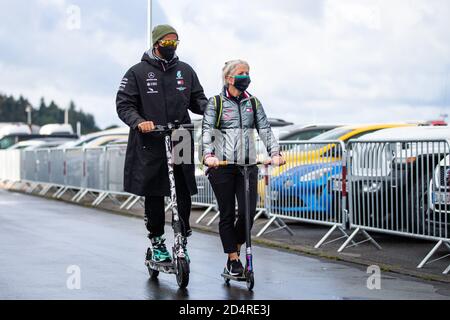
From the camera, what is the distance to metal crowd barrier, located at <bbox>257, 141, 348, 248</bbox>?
13.6 m

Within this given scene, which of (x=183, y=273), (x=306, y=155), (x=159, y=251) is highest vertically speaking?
(x=306, y=155)

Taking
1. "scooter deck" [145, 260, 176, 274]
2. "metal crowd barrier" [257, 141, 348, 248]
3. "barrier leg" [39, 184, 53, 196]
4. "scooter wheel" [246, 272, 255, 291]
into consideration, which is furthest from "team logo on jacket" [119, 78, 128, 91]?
"barrier leg" [39, 184, 53, 196]

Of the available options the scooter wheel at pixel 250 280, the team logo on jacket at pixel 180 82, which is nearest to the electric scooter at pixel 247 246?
the scooter wheel at pixel 250 280

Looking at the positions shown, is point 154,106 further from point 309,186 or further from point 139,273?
point 309,186

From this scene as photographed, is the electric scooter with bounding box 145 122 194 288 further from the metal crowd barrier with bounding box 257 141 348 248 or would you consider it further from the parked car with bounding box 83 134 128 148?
the parked car with bounding box 83 134 128 148

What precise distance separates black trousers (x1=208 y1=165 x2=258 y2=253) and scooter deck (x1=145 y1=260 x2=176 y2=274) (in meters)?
0.50

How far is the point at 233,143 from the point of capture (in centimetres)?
911

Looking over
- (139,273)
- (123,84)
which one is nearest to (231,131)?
(123,84)

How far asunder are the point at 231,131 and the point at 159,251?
1.32 metres

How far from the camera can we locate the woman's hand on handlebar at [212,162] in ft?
29.1
